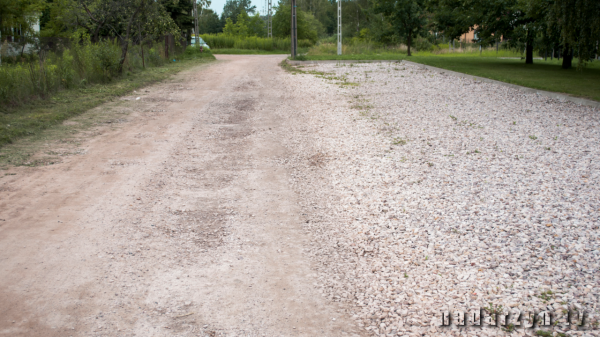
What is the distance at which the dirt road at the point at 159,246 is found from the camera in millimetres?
3227

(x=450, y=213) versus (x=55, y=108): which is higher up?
(x=55, y=108)

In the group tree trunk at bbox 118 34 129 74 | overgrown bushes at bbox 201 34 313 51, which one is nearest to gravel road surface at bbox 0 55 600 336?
tree trunk at bbox 118 34 129 74

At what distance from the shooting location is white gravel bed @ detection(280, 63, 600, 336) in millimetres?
3369

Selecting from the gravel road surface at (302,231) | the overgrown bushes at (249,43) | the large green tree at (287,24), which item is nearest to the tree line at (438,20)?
the gravel road surface at (302,231)

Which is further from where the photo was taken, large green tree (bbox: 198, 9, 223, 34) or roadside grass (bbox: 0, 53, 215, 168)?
large green tree (bbox: 198, 9, 223, 34)

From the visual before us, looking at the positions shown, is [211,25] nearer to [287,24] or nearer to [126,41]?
[287,24]

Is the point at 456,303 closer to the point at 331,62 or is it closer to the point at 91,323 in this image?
the point at 91,323

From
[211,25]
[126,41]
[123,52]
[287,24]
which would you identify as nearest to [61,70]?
[126,41]

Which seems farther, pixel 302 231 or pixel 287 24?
pixel 287 24

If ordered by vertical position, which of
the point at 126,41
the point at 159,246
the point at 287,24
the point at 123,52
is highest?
the point at 287,24

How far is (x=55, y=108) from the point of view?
408 inches

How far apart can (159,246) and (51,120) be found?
6.28 meters

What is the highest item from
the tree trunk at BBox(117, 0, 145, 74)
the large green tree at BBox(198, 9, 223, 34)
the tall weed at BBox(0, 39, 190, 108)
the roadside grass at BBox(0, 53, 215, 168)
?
the large green tree at BBox(198, 9, 223, 34)

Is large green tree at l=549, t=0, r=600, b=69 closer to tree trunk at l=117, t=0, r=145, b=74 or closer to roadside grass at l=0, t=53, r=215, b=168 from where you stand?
roadside grass at l=0, t=53, r=215, b=168
